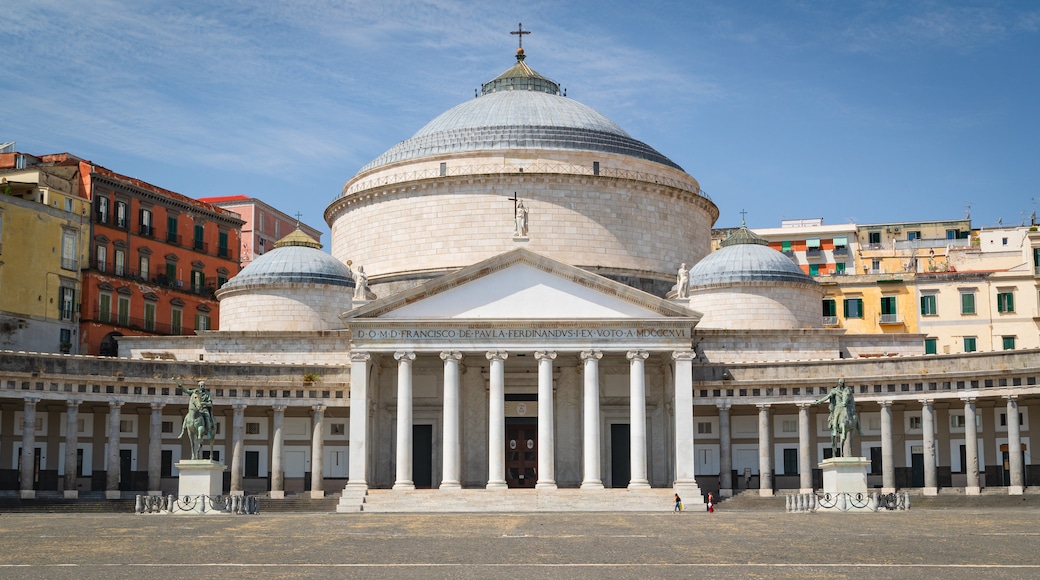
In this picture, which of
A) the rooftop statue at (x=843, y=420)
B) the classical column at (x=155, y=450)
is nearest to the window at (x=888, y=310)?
the rooftop statue at (x=843, y=420)

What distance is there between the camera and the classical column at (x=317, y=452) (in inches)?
2667

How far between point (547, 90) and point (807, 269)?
108 ft

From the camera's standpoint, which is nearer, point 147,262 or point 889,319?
point 147,262

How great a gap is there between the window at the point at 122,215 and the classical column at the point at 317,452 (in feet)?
81.3

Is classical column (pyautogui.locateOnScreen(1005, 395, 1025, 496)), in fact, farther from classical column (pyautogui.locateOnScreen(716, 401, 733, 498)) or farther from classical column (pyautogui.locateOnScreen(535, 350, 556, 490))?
classical column (pyautogui.locateOnScreen(535, 350, 556, 490))

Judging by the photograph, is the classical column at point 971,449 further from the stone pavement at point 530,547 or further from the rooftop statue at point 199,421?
the rooftop statue at point 199,421

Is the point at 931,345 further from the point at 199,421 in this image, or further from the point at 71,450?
the point at 71,450

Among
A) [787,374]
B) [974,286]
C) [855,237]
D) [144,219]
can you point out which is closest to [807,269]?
[855,237]

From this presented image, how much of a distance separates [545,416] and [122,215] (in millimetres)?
36285

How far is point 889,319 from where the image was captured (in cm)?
8906

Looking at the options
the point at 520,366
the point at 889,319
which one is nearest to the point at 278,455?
the point at 520,366

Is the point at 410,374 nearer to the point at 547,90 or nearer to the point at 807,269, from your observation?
the point at 547,90

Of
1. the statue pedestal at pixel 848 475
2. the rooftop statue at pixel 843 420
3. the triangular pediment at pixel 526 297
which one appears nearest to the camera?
the statue pedestal at pixel 848 475

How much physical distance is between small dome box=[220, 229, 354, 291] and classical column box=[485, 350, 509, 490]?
15.5 metres
